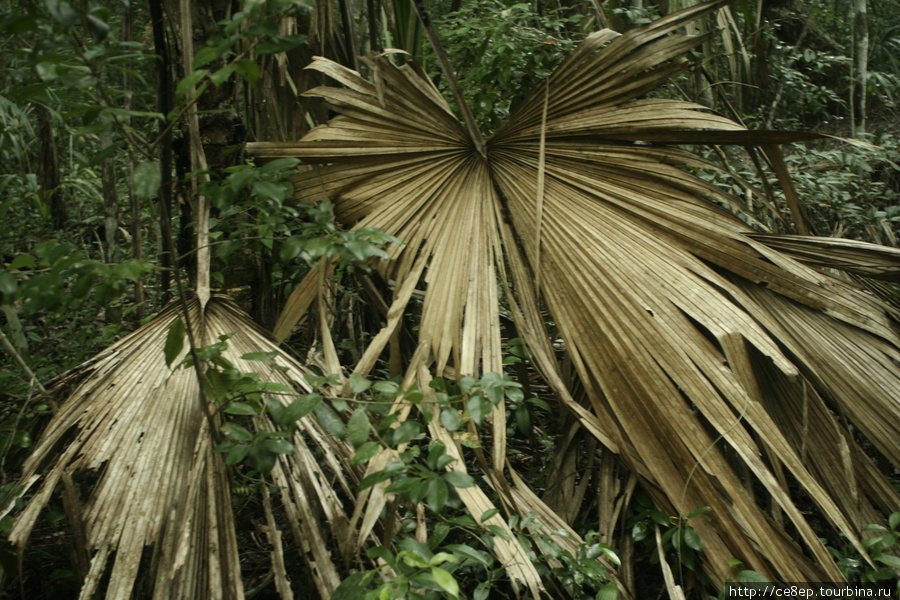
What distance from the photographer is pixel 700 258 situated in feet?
5.90

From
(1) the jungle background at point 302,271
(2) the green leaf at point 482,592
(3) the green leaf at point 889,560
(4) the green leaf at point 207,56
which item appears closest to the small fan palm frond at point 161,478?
(1) the jungle background at point 302,271

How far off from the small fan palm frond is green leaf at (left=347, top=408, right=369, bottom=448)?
0.23 meters

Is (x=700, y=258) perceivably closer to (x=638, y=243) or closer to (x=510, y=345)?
(x=638, y=243)

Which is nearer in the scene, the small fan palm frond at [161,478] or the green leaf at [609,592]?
the small fan palm frond at [161,478]

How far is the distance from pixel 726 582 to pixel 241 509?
4.74 feet

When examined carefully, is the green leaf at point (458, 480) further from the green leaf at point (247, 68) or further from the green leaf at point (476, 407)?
the green leaf at point (247, 68)

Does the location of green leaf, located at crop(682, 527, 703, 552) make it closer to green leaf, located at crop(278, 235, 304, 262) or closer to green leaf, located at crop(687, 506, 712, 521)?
green leaf, located at crop(687, 506, 712, 521)

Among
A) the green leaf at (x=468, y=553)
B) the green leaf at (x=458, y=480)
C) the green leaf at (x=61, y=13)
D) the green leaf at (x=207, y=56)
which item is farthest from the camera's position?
the green leaf at (x=468, y=553)

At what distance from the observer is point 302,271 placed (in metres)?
2.24

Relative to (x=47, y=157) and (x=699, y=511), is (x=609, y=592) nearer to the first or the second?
(x=699, y=511)

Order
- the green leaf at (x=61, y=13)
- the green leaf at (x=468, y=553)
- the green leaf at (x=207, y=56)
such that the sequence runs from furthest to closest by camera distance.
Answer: the green leaf at (x=468, y=553) < the green leaf at (x=207, y=56) < the green leaf at (x=61, y=13)

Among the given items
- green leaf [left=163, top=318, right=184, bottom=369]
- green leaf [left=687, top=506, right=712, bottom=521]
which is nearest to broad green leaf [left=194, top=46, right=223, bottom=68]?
green leaf [left=163, top=318, right=184, bottom=369]

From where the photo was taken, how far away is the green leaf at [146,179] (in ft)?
4.04

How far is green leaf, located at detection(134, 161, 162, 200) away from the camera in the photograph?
1230 mm
